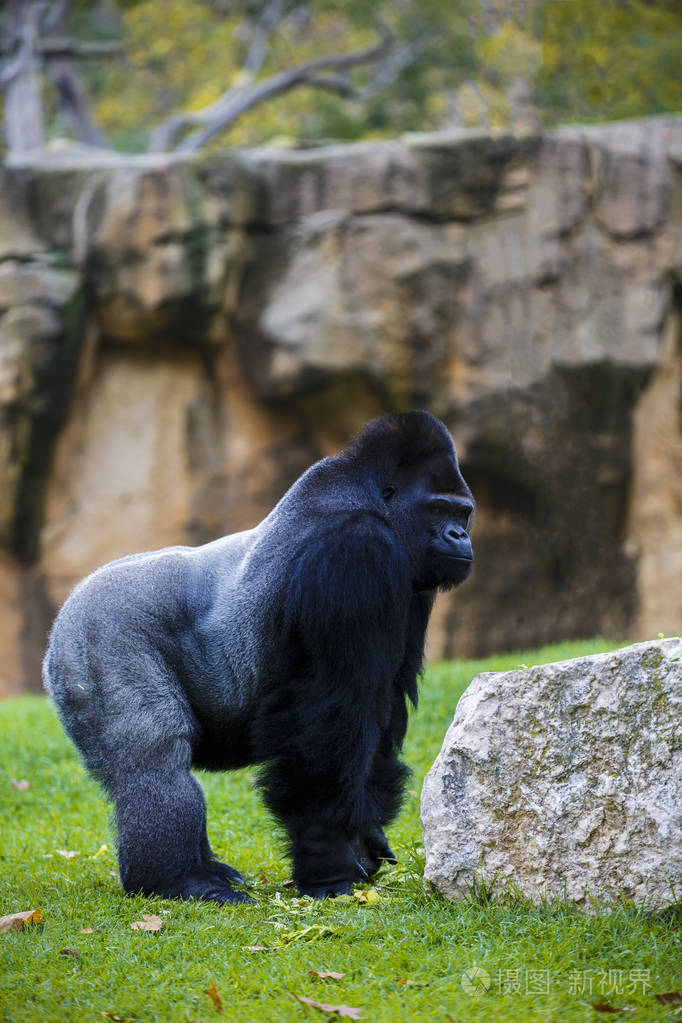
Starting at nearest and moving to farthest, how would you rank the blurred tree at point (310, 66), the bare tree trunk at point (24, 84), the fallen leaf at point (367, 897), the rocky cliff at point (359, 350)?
the fallen leaf at point (367, 897)
the rocky cliff at point (359, 350)
the blurred tree at point (310, 66)
the bare tree trunk at point (24, 84)

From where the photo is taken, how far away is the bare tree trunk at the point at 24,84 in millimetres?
15414

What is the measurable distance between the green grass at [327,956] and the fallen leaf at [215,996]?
0.01 m

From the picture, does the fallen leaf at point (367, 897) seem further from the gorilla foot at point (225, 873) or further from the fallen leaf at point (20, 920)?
the fallen leaf at point (20, 920)

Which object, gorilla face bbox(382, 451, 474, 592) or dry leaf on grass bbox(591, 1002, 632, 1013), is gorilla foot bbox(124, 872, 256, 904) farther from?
dry leaf on grass bbox(591, 1002, 632, 1013)

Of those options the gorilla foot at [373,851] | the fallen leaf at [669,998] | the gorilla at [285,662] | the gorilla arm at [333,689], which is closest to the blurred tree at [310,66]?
the gorilla at [285,662]

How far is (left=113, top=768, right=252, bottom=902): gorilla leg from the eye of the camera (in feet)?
13.6

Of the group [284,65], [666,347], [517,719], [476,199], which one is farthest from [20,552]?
[284,65]

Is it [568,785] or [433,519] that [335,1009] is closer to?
[568,785]

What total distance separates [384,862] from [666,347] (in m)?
7.82

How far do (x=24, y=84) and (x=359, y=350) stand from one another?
7775 millimetres

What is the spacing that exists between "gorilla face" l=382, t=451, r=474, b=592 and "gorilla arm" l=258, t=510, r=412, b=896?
0.24 m

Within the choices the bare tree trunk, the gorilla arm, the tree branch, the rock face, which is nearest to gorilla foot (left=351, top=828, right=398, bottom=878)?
the gorilla arm

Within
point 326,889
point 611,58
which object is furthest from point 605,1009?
point 611,58

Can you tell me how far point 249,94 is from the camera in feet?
57.1
